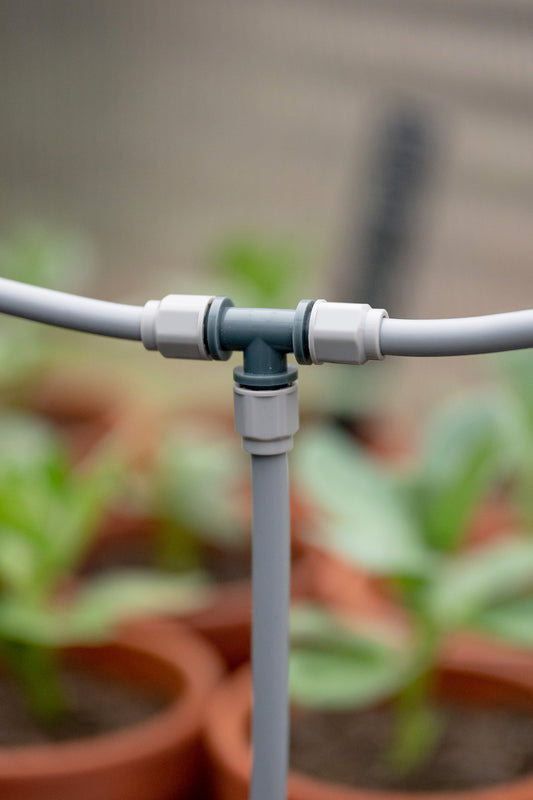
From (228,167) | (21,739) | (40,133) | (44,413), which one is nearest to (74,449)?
(44,413)

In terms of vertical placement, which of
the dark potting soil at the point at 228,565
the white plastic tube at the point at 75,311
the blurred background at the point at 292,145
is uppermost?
the blurred background at the point at 292,145

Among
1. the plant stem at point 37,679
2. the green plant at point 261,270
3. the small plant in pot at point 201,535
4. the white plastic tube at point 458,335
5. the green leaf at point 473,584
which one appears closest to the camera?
the white plastic tube at point 458,335

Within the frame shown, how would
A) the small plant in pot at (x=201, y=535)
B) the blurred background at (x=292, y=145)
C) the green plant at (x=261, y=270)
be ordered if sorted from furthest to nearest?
1. the blurred background at (x=292, y=145)
2. the green plant at (x=261, y=270)
3. the small plant in pot at (x=201, y=535)

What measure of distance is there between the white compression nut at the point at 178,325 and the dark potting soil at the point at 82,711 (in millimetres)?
318

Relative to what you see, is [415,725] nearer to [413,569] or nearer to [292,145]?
[413,569]

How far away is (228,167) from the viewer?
3.98 feet

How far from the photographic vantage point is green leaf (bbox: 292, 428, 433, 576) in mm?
399

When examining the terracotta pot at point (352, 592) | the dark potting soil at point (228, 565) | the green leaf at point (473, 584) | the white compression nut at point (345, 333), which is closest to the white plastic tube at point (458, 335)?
the white compression nut at point (345, 333)

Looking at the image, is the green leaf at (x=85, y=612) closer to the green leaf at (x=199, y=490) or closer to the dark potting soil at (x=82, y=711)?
the dark potting soil at (x=82, y=711)

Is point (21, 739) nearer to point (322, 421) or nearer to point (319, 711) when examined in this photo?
point (319, 711)

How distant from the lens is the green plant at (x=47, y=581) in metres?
0.44

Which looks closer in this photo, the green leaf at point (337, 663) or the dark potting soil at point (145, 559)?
the green leaf at point (337, 663)

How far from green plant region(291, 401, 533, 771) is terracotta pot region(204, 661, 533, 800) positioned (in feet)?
0.08

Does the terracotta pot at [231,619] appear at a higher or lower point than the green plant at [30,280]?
lower
